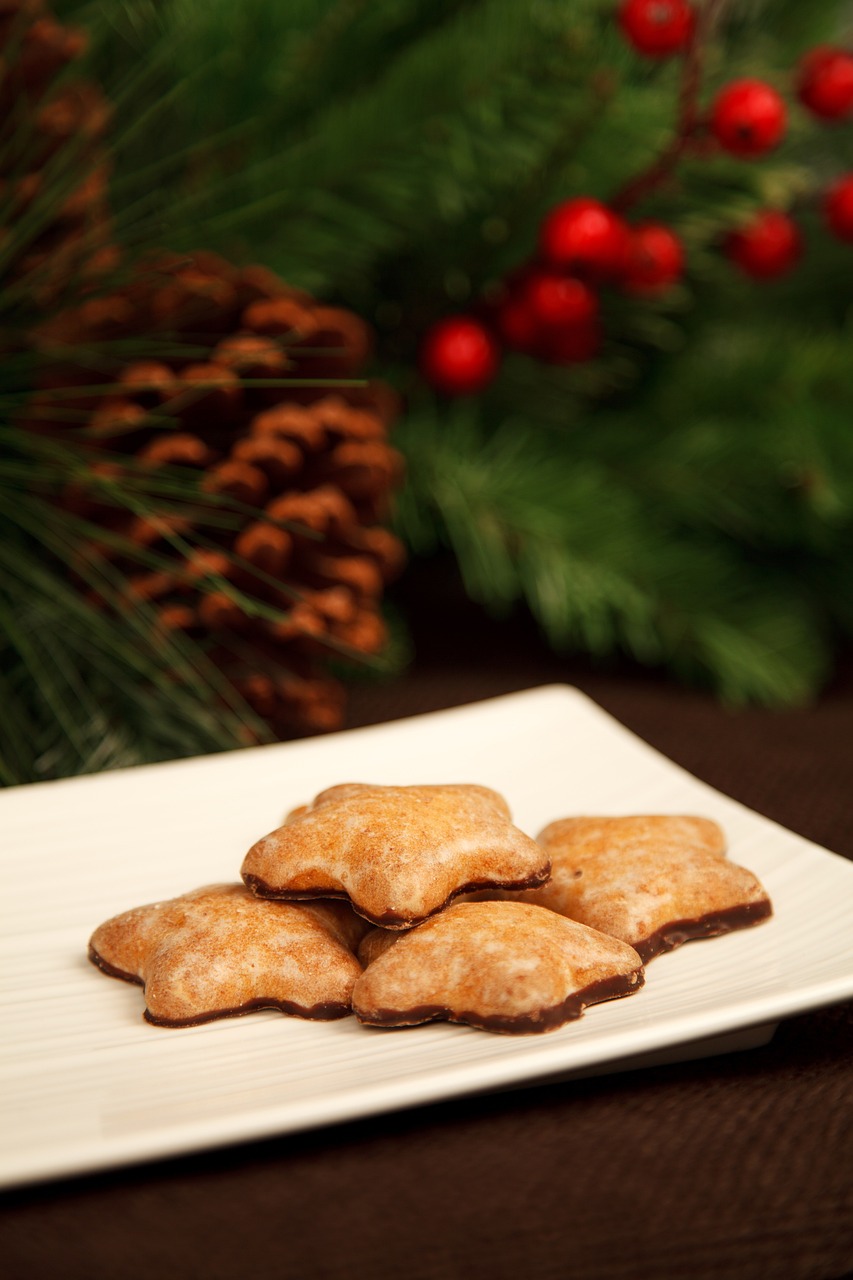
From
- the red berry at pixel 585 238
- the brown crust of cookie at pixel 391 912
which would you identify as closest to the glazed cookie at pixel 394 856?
the brown crust of cookie at pixel 391 912

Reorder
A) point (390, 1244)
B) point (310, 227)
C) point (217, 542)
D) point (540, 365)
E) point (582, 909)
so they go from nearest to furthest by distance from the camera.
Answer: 1. point (390, 1244)
2. point (582, 909)
3. point (217, 542)
4. point (310, 227)
5. point (540, 365)

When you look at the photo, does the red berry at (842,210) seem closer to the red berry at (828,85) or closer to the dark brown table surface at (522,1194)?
the red berry at (828,85)

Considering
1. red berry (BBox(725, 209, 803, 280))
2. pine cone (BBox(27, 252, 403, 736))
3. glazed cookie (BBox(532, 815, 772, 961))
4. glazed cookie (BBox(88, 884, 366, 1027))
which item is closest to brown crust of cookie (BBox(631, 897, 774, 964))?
glazed cookie (BBox(532, 815, 772, 961))

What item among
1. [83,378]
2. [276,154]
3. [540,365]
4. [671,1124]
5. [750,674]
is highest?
[276,154]

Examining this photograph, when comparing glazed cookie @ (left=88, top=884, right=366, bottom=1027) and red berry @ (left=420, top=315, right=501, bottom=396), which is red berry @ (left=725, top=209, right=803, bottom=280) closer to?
red berry @ (left=420, top=315, right=501, bottom=396)

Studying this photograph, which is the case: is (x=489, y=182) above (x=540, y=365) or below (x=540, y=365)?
above

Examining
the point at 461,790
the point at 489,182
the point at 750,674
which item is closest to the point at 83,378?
the point at 489,182

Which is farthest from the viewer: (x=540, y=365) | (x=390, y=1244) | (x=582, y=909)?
(x=540, y=365)

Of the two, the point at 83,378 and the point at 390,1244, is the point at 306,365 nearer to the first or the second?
the point at 83,378

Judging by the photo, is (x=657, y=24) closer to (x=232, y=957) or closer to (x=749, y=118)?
(x=749, y=118)
